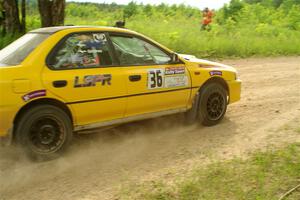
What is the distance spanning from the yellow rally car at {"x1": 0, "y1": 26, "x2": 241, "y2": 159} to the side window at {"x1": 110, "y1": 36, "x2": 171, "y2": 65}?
0.01 m

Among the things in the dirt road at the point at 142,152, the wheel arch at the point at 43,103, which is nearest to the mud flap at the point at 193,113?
the dirt road at the point at 142,152

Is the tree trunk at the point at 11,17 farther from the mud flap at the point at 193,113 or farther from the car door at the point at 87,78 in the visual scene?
the mud flap at the point at 193,113

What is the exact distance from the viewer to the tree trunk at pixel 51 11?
10289 millimetres

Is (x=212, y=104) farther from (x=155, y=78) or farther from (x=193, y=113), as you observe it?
(x=155, y=78)

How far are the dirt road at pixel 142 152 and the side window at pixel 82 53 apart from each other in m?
1.18

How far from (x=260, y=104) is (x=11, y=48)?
4739mm

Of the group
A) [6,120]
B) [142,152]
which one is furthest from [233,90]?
[6,120]

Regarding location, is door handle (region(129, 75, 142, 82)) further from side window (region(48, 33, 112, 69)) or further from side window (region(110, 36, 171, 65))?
side window (region(48, 33, 112, 69))

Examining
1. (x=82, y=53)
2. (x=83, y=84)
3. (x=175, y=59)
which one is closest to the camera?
(x=83, y=84)

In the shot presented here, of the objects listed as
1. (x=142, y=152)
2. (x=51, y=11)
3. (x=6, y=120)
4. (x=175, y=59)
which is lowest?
(x=142, y=152)

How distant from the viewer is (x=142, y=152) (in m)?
5.54

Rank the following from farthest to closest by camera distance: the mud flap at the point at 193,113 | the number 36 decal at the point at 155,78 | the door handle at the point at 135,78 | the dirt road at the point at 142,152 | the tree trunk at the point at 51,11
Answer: the tree trunk at the point at 51,11 → the mud flap at the point at 193,113 → the number 36 decal at the point at 155,78 → the door handle at the point at 135,78 → the dirt road at the point at 142,152

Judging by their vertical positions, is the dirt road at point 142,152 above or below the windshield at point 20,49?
below

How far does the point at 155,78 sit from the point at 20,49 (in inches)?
72.7
